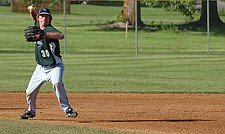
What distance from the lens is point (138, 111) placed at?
47.0 feet

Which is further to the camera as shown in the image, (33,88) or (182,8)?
(182,8)

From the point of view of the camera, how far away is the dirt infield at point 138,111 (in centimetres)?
1212

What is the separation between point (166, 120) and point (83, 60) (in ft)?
52.1

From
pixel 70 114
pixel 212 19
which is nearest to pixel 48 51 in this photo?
pixel 70 114

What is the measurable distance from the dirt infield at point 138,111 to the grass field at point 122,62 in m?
1.04

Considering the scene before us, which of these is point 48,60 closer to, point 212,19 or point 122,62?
point 122,62

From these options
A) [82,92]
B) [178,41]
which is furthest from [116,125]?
[178,41]

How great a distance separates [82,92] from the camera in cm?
1831

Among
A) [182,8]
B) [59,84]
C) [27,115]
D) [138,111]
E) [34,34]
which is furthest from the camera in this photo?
[182,8]

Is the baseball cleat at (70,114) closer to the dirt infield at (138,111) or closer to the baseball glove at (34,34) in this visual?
the dirt infield at (138,111)

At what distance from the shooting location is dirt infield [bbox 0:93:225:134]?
1212 cm

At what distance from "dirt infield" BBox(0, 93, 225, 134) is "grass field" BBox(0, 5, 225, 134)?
1.04m

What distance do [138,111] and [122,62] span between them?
13.4m

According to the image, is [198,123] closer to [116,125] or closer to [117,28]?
[116,125]
